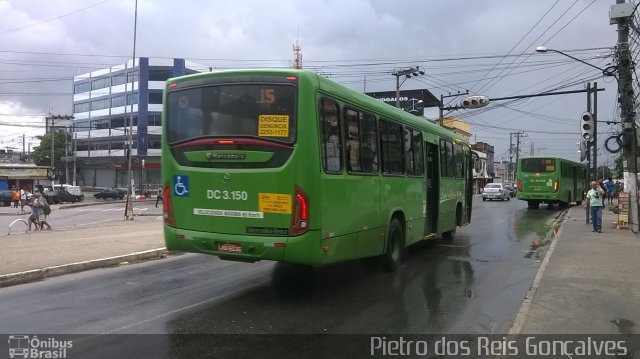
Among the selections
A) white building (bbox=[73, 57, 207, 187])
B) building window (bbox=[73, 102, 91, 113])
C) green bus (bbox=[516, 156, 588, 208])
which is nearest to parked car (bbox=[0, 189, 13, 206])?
white building (bbox=[73, 57, 207, 187])

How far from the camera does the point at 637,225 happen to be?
1719 centimetres

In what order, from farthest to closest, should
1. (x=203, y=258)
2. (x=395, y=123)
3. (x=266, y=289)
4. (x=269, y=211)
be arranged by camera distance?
(x=203, y=258) → (x=395, y=123) → (x=266, y=289) → (x=269, y=211)

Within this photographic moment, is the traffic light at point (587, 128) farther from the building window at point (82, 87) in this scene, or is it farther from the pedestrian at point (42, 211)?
the building window at point (82, 87)

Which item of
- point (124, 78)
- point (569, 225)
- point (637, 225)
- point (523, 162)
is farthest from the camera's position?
point (124, 78)

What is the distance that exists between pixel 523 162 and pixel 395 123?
2575cm

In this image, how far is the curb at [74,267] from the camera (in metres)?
8.92

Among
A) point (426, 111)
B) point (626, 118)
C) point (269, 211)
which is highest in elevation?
point (426, 111)

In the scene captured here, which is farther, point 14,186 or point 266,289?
point 14,186

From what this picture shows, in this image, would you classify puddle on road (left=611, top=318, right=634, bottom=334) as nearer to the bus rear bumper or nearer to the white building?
the bus rear bumper

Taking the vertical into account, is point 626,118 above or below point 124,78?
below

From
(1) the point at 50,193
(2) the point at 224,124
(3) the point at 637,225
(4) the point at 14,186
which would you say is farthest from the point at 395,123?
(4) the point at 14,186

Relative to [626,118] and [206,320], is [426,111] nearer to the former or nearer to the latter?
[626,118]

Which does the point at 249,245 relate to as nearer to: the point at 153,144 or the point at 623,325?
the point at 623,325

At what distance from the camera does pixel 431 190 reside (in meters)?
12.5
